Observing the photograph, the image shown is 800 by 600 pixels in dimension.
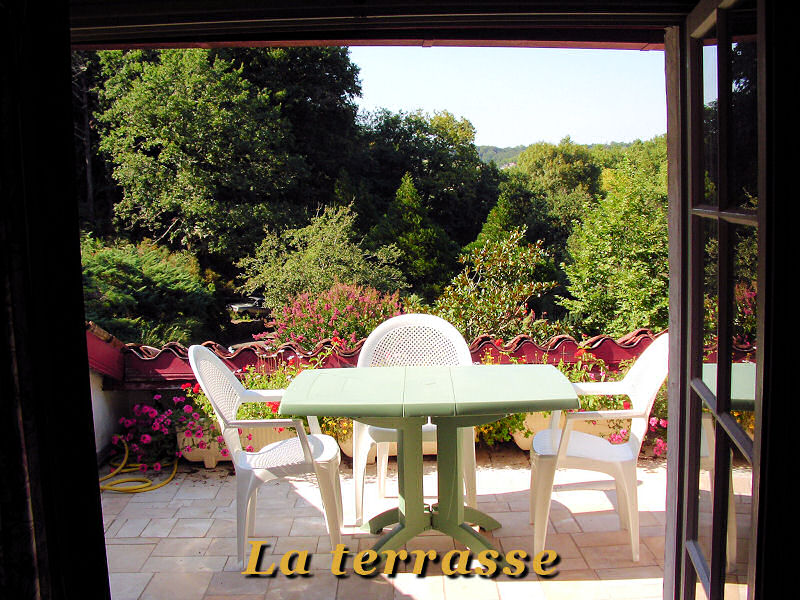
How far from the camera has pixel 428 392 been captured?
274cm

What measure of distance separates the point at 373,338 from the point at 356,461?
0.60m

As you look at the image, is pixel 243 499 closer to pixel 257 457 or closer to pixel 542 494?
pixel 257 457

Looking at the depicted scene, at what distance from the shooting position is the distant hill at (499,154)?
18.7 metres

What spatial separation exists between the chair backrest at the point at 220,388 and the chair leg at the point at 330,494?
372 mm

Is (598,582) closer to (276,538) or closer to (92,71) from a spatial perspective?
(276,538)

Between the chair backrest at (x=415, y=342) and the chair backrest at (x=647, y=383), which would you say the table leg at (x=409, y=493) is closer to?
the chair backrest at (x=415, y=342)

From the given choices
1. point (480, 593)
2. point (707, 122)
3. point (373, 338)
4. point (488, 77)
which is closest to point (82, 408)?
point (707, 122)

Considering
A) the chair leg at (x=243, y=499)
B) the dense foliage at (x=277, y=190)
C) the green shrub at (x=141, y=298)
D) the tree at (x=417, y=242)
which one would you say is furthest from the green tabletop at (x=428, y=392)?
the tree at (x=417, y=242)

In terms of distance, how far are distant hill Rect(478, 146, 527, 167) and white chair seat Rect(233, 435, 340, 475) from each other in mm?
15879

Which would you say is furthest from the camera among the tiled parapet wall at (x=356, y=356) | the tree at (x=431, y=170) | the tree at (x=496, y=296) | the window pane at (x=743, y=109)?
the tree at (x=431, y=170)

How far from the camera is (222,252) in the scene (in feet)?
48.2

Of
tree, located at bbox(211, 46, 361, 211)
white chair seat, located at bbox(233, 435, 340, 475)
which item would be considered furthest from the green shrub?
tree, located at bbox(211, 46, 361, 211)

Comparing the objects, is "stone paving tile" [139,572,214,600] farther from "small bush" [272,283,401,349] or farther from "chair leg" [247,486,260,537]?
"small bush" [272,283,401,349]

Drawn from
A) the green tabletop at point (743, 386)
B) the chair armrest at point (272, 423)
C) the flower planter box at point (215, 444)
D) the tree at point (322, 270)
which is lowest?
the flower planter box at point (215, 444)
